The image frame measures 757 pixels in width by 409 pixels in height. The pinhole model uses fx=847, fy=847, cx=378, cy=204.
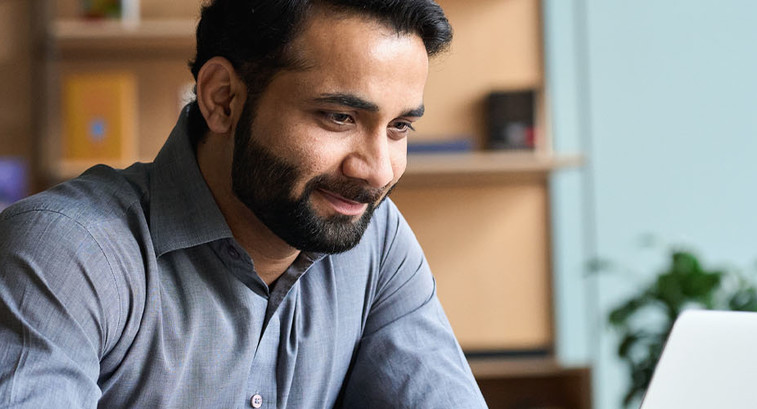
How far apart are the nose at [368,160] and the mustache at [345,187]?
1 cm

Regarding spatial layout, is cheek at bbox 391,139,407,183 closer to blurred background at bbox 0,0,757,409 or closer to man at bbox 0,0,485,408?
man at bbox 0,0,485,408

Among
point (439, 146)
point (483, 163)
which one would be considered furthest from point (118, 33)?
point (483, 163)

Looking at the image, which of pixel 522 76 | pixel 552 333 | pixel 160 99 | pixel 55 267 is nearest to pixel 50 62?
pixel 160 99

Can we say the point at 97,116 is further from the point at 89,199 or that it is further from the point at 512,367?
the point at 89,199

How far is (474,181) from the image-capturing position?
287cm

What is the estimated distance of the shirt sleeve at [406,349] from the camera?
1138mm

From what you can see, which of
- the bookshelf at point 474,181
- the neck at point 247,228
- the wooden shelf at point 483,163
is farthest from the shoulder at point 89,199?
the bookshelf at point 474,181

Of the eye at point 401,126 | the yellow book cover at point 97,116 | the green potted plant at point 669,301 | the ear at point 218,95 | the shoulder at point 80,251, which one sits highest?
the yellow book cover at point 97,116

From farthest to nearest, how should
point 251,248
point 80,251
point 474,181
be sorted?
point 474,181 → point 251,248 → point 80,251

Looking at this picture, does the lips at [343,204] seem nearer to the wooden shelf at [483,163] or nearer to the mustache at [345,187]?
the mustache at [345,187]

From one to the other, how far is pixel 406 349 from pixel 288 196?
284 mm

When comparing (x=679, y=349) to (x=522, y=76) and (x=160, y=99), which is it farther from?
(x=160, y=99)

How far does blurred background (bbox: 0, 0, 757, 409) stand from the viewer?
2.80 meters

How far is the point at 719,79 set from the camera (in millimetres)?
2818
